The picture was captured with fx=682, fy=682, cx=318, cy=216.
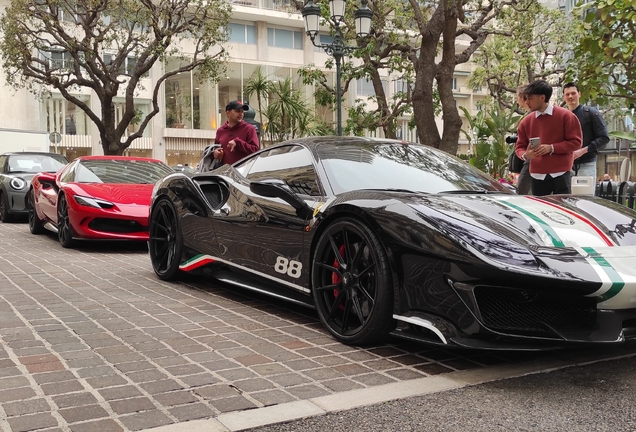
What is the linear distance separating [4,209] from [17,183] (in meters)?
0.65

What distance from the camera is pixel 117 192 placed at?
27.9 ft

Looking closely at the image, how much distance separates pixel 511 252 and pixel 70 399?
2017 mm

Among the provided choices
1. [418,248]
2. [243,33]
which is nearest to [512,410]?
[418,248]

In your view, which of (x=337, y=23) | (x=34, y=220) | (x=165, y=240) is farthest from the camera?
(x=337, y=23)

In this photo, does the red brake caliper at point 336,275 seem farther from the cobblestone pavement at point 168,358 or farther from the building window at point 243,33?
the building window at point 243,33

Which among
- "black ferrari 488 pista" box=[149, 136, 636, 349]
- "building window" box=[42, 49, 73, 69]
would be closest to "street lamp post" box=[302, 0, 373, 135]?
"black ferrari 488 pista" box=[149, 136, 636, 349]

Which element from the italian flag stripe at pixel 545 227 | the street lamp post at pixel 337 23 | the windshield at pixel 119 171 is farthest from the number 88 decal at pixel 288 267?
the street lamp post at pixel 337 23

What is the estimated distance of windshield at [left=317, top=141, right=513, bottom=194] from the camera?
410 cm

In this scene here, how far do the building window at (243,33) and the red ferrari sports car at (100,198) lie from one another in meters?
33.2

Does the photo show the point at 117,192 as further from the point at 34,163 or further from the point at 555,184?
the point at 34,163

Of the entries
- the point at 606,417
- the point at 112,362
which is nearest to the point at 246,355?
the point at 112,362

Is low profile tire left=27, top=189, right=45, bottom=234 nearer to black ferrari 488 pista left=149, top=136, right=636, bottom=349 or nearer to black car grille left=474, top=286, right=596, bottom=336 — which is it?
black ferrari 488 pista left=149, top=136, right=636, bottom=349

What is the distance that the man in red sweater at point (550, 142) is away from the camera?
5801 millimetres

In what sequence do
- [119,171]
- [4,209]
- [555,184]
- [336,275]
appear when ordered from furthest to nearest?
[4,209], [119,171], [555,184], [336,275]
